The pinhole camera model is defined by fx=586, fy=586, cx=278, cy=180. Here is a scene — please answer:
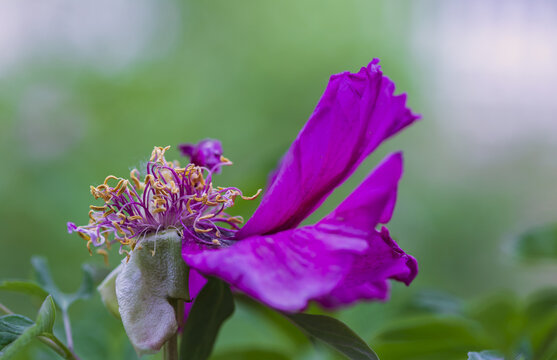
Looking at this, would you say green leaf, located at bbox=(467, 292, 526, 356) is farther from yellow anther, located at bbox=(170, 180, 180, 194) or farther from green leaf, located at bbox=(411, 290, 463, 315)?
yellow anther, located at bbox=(170, 180, 180, 194)

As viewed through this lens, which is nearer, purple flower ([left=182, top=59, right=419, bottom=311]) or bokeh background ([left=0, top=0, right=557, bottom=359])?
purple flower ([left=182, top=59, right=419, bottom=311])

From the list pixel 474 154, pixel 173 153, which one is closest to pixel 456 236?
pixel 474 154

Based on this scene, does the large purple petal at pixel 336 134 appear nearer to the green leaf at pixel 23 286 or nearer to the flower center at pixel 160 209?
the flower center at pixel 160 209

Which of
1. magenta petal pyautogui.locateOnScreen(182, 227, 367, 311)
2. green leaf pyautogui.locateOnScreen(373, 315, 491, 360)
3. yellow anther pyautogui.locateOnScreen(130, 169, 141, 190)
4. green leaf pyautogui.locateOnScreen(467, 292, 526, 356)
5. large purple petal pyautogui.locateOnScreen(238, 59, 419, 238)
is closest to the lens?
magenta petal pyautogui.locateOnScreen(182, 227, 367, 311)

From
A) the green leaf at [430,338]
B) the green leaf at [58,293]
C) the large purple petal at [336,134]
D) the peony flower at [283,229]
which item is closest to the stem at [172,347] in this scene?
the peony flower at [283,229]

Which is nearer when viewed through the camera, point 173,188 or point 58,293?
point 173,188

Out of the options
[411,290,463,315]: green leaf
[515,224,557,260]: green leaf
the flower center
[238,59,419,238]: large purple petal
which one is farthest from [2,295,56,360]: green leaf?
[515,224,557,260]: green leaf

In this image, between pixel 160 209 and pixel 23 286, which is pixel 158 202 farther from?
pixel 23 286

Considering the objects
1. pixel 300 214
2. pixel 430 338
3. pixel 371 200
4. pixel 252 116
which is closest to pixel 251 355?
pixel 430 338
